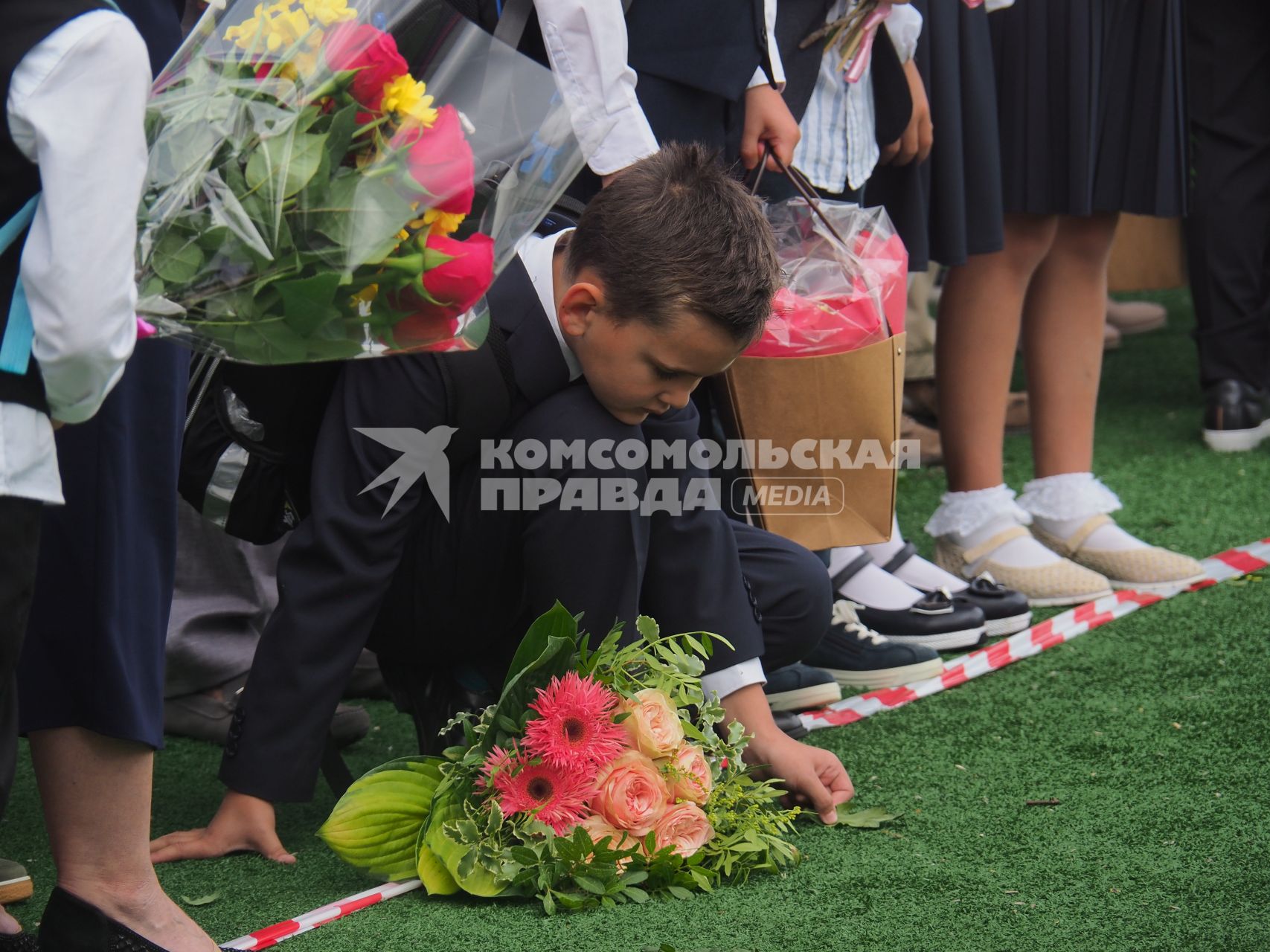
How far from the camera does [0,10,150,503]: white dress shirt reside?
911mm

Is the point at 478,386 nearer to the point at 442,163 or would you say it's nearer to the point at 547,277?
the point at 547,277

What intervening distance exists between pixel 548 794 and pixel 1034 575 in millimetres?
1400

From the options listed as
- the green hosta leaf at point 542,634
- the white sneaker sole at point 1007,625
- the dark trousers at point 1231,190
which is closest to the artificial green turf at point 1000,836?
the white sneaker sole at point 1007,625

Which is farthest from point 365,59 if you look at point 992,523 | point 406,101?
Answer: point 992,523

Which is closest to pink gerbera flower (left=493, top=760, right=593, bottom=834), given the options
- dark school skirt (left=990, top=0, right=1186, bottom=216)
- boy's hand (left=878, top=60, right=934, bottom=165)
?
boy's hand (left=878, top=60, right=934, bottom=165)

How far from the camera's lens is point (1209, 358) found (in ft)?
12.1

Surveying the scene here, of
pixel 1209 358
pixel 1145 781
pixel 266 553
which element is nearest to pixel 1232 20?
pixel 1209 358

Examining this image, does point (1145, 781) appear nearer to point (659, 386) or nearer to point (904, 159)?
point (659, 386)

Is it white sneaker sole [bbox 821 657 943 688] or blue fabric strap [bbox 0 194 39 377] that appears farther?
white sneaker sole [bbox 821 657 943 688]

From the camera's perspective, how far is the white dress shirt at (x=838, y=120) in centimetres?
227

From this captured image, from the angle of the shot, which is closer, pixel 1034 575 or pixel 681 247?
pixel 681 247

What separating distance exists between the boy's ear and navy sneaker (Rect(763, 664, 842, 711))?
71 centimetres

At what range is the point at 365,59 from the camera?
3.73ft

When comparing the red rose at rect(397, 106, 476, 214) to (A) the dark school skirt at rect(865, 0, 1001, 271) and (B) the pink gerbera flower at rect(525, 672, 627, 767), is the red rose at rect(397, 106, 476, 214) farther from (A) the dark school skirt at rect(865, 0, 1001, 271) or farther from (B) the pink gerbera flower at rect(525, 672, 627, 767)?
(A) the dark school skirt at rect(865, 0, 1001, 271)
